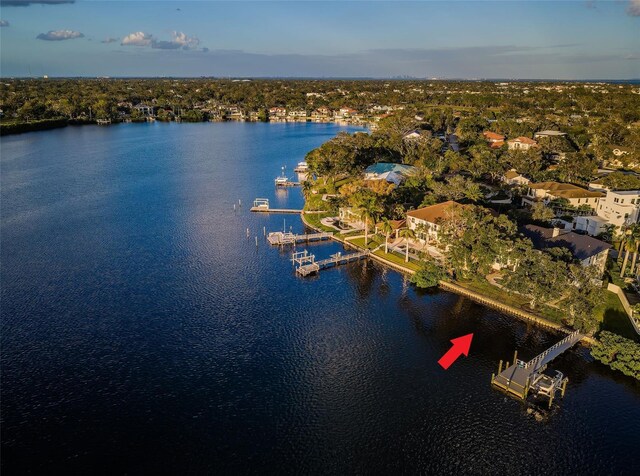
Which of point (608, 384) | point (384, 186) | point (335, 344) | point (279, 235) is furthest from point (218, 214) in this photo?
point (608, 384)

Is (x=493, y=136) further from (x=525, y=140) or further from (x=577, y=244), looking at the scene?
(x=577, y=244)

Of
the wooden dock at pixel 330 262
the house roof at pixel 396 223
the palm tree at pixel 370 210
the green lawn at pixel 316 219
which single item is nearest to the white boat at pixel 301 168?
the green lawn at pixel 316 219

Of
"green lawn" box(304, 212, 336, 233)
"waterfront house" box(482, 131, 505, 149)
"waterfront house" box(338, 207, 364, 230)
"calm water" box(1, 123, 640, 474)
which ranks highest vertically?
"waterfront house" box(482, 131, 505, 149)

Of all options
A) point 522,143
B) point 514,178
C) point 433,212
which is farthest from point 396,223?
point 522,143

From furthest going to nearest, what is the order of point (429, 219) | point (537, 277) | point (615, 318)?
point (429, 219) < point (537, 277) < point (615, 318)

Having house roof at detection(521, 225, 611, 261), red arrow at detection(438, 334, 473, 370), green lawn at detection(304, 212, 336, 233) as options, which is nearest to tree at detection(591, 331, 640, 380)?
red arrow at detection(438, 334, 473, 370)

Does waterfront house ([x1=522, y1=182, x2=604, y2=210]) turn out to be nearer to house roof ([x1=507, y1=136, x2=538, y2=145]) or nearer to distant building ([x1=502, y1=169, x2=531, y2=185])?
distant building ([x1=502, y1=169, x2=531, y2=185])

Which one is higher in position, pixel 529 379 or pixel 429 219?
pixel 429 219
